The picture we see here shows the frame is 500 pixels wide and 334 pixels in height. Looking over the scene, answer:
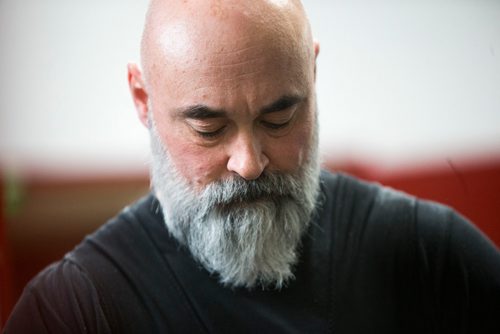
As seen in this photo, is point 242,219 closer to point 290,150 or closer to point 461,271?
point 290,150

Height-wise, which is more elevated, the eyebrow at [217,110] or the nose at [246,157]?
the eyebrow at [217,110]

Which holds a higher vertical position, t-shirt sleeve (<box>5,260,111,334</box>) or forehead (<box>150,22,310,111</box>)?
forehead (<box>150,22,310,111</box>)

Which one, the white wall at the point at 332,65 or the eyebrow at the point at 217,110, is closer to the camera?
the eyebrow at the point at 217,110

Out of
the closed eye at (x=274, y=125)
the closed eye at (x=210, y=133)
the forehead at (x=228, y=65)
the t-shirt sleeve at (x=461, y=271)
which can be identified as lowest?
the t-shirt sleeve at (x=461, y=271)

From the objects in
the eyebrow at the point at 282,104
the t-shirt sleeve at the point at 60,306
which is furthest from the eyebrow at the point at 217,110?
the t-shirt sleeve at the point at 60,306

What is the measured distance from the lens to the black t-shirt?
77 centimetres

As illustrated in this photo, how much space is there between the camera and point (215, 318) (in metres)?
0.79

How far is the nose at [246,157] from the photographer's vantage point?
2.34ft

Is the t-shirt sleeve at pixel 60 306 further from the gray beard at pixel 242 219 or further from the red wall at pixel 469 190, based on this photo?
the red wall at pixel 469 190

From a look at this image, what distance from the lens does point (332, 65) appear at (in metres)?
0.92

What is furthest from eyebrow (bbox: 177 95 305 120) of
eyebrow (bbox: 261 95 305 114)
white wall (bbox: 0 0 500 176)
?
white wall (bbox: 0 0 500 176)

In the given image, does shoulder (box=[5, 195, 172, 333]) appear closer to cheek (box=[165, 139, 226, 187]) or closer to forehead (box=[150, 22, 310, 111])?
cheek (box=[165, 139, 226, 187])

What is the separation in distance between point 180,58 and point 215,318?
0.32 m

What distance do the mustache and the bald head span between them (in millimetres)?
148
